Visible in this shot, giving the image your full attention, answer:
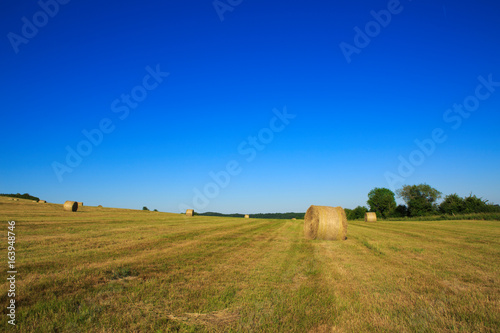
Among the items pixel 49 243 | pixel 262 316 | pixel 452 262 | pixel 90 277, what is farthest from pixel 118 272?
pixel 452 262

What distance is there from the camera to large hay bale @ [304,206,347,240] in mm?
14336

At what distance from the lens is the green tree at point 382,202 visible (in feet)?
278

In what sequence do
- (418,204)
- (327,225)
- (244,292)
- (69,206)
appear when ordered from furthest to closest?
(418,204) → (69,206) → (327,225) → (244,292)

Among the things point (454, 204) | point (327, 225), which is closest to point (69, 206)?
point (327, 225)

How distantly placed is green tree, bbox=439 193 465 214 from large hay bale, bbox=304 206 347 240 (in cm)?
4797

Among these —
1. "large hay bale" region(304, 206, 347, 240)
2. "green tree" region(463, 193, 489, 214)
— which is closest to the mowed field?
"large hay bale" region(304, 206, 347, 240)

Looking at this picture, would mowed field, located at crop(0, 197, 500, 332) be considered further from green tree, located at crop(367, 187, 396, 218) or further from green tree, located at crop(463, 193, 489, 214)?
green tree, located at crop(367, 187, 396, 218)

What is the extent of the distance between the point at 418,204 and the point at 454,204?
17.1 meters

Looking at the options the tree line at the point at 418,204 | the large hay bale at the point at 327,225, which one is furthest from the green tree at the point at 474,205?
the large hay bale at the point at 327,225

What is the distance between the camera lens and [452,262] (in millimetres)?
8070

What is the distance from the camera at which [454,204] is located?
49406 mm

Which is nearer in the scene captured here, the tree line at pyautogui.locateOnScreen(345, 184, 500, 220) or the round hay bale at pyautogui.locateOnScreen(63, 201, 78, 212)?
the round hay bale at pyautogui.locateOnScreen(63, 201, 78, 212)

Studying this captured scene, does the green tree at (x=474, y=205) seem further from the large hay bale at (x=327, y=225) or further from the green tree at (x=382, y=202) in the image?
the large hay bale at (x=327, y=225)

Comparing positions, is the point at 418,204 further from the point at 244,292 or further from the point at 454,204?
the point at 244,292
